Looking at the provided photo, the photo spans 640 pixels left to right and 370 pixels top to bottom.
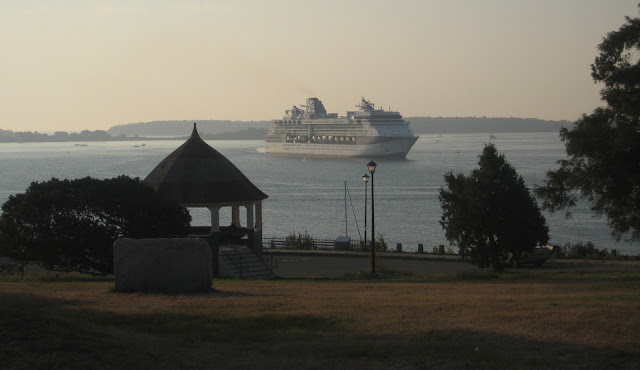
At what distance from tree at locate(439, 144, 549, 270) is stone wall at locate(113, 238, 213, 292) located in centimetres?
1307

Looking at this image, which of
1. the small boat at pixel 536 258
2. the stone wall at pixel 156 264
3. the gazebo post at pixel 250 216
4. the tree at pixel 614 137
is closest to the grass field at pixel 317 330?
the stone wall at pixel 156 264

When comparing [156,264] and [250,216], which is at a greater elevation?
[250,216]

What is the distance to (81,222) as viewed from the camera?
2064cm

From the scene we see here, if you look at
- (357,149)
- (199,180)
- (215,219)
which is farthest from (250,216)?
(357,149)

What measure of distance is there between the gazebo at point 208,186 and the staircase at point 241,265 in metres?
0.66

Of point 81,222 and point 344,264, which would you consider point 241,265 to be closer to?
point 81,222

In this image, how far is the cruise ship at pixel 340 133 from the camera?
148375 mm

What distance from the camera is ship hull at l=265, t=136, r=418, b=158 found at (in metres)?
148

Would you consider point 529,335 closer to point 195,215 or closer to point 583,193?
point 583,193

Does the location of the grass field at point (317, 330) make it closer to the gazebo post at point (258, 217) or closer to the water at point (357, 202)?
the gazebo post at point (258, 217)

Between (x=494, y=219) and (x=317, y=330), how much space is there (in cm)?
1608

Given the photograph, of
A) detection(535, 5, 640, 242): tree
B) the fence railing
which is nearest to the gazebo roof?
the fence railing

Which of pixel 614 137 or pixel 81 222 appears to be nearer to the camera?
pixel 614 137

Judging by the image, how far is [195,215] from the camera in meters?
64.6
